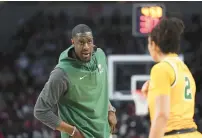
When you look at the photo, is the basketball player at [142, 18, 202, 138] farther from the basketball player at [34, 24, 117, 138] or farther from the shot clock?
the shot clock

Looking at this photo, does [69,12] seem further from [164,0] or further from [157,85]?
[157,85]

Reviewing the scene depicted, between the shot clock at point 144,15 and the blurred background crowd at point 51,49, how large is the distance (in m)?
0.07

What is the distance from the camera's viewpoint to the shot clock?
296 inches

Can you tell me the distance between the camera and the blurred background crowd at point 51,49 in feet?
25.0

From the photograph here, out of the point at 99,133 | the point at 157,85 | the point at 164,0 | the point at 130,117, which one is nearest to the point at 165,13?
the point at 164,0

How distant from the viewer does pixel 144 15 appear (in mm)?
7555

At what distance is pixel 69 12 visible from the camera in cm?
762

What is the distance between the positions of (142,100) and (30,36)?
4.38 metres

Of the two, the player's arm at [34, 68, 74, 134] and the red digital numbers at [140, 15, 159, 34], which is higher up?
the red digital numbers at [140, 15, 159, 34]

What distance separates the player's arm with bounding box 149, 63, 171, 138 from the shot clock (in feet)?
14.7

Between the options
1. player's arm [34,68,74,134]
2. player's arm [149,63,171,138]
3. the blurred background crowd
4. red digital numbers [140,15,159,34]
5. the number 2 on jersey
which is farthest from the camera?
the blurred background crowd

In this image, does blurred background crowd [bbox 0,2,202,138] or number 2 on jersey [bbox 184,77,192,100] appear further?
blurred background crowd [bbox 0,2,202,138]

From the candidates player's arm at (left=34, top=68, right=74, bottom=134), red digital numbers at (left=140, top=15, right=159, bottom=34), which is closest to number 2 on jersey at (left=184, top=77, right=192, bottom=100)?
player's arm at (left=34, top=68, right=74, bottom=134)

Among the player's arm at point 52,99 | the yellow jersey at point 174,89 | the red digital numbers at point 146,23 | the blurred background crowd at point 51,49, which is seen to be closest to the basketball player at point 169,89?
the yellow jersey at point 174,89
